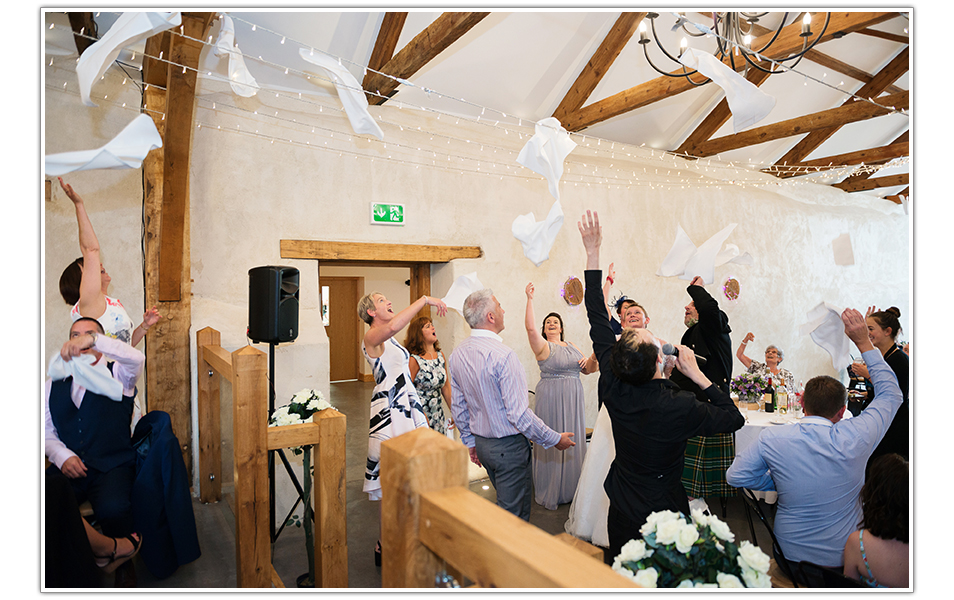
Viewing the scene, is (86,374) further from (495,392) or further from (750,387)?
(750,387)

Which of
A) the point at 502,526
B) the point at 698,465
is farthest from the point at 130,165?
the point at 698,465

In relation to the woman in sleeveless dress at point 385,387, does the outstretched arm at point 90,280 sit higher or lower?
higher

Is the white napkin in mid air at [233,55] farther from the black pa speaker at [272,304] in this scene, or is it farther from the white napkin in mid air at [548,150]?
the white napkin in mid air at [548,150]

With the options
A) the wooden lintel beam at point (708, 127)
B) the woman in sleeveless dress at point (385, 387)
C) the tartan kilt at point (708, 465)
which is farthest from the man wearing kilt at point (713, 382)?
the wooden lintel beam at point (708, 127)

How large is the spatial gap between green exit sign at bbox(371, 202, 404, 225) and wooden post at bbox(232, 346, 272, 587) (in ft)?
8.58

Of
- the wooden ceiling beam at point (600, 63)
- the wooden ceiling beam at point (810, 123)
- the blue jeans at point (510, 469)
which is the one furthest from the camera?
the wooden ceiling beam at point (810, 123)

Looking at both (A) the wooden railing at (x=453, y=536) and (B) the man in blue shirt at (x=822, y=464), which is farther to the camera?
(B) the man in blue shirt at (x=822, y=464)

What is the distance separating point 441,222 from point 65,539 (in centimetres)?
382

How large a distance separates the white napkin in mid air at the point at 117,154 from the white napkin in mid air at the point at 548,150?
2155mm

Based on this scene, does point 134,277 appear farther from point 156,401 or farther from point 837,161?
point 837,161

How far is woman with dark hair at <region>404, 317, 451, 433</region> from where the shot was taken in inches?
145

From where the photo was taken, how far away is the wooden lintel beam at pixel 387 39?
393 centimetres
